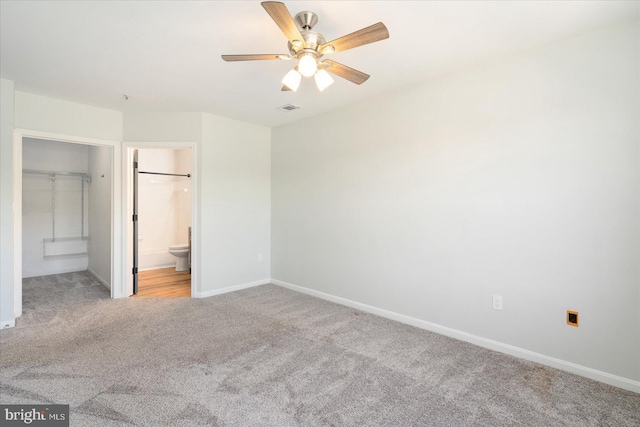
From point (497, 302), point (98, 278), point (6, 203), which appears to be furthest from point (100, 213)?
point (497, 302)

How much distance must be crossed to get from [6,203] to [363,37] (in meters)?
3.71

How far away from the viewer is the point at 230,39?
7.64ft

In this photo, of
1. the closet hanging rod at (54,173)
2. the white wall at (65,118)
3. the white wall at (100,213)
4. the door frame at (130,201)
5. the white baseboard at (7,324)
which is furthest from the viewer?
the closet hanging rod at (54,173)

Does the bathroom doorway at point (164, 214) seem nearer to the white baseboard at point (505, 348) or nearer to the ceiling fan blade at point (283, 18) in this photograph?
the white baseboard at point (505, 348)

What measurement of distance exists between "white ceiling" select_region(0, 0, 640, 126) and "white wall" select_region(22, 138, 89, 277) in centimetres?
253

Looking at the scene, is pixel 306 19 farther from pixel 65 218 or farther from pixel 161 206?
pixel 65 218

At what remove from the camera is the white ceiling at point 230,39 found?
1.98 m

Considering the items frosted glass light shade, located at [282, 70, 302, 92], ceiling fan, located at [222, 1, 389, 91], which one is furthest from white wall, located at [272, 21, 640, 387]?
frosted glass light shade, located at [282, 70, 302, 92]

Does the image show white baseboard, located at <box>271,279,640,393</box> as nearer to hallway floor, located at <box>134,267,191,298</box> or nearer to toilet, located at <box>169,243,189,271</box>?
hallway floor, located at <box>134,267,191,298</box>

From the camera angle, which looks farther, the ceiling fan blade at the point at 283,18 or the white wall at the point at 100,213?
the white wall at the point at 100,213

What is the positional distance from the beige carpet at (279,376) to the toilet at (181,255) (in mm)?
2308

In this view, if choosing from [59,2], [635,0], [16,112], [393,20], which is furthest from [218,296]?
[635,0]

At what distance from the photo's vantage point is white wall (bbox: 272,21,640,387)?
2.14 meters

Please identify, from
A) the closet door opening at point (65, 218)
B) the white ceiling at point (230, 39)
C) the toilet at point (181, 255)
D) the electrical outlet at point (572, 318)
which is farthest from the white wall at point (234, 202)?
the electrical outlet at point (572, 318)
